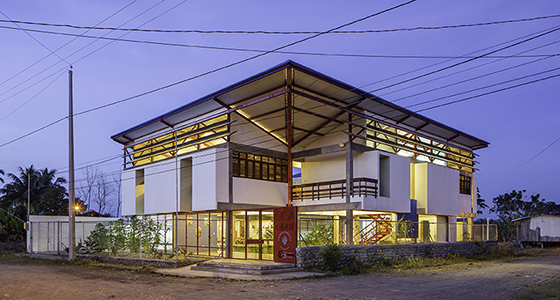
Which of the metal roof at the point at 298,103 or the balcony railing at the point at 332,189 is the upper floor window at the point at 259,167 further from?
the metal roof at the point at 298,103

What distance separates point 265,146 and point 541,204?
145 ft

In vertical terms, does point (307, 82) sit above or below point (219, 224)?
above

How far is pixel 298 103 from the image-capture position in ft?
81.6

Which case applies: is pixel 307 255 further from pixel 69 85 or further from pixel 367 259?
pixel 69 85

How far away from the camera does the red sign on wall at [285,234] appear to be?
19.0 m

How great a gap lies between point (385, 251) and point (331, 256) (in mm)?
4096

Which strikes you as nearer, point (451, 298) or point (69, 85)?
point (451, 298)

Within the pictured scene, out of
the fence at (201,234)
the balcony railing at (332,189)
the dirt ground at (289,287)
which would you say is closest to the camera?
the dirt ground at (289,287)

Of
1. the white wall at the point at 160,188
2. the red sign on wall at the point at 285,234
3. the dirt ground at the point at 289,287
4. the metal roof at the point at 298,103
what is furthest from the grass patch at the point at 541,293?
the white wall at the point at 160,188

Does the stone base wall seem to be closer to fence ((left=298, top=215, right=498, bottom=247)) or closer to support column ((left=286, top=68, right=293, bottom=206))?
fence ((left=298, top=215, right=498, bottom=247))

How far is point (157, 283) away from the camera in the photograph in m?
15.3

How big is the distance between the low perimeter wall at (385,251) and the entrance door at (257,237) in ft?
9.08

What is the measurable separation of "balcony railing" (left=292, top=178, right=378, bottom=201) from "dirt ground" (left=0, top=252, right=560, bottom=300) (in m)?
7.76

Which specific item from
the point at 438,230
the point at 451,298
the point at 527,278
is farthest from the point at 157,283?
the point at 438,230
